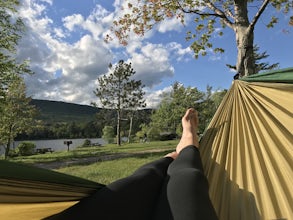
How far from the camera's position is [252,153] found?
1.90 m

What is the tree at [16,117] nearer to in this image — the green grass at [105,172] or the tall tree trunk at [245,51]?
the green grass at [105,172]

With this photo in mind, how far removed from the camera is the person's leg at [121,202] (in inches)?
49.9

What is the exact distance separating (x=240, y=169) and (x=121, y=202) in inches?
31.7

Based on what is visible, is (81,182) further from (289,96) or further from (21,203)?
(289,96)

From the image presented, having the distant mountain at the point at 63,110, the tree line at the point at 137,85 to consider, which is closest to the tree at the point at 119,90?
the tree line at the point at 137,85

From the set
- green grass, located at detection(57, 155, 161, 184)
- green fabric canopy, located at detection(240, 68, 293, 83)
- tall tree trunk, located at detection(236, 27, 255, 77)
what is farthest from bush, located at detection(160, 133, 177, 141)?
green fabric canopy, located at detection(240, 68, 293, 83)

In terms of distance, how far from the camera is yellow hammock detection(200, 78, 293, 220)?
5.00 ft

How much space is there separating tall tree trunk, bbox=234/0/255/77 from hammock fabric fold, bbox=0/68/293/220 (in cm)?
260

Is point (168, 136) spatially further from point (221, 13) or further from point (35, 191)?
point (35, 191)

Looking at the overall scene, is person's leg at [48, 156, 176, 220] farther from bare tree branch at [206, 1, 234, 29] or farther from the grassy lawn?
bare tree branch at [206, 1, 234, 29]

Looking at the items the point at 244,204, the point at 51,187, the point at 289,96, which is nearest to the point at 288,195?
the point at 244,204

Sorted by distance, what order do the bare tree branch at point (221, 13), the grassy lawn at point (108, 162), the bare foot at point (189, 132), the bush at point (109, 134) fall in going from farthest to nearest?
the bush at point (109, 134), the grassy lawn at point (108, 162), the bare tree branch at point (221, 13), the bare foot at point (189, 132)

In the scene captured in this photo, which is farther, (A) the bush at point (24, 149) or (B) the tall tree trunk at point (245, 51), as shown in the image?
(A) the bush at point (24, 149)

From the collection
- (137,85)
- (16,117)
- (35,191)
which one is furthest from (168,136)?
(35,191)
